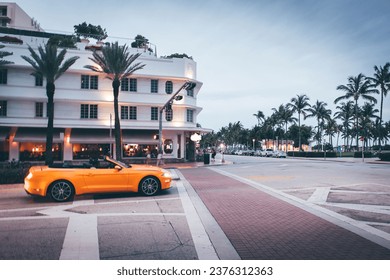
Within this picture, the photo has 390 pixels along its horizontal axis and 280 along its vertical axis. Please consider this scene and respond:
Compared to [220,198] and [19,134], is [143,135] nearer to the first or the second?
[19,134]

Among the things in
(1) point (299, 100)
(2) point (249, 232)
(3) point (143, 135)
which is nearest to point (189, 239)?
(2) point (249, 232)

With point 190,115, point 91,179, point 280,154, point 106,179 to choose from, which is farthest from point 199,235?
point 280,154

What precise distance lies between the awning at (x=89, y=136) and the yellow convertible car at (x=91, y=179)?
1882cm

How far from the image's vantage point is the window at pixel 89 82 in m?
30.7

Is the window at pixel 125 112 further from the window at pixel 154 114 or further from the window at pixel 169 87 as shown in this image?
the window at pixel 169 87

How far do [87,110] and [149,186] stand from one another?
23051mm

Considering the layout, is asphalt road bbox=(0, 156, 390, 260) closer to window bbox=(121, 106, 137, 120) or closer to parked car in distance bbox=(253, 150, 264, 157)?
window bbox=(121, 106, 137, 120)

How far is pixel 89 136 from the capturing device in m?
29.0

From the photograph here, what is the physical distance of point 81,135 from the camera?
95.6ft

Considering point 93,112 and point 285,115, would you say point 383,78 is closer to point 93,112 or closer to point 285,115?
point 285,115

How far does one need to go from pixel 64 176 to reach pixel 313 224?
7.35m

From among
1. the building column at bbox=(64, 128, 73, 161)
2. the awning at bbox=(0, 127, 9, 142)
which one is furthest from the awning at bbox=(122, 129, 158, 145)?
the awning at bbox=(0, 127, 9, 142)

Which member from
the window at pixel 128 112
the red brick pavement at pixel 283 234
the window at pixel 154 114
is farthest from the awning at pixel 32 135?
the red brick pavement at pixel 283 234

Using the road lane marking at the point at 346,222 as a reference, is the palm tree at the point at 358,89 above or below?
above
